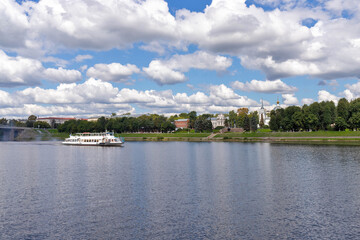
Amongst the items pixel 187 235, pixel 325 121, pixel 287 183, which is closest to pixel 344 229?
pixel 187 235

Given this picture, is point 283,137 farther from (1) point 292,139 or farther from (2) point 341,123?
(2) point 341,123

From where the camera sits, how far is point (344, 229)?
70.4ft

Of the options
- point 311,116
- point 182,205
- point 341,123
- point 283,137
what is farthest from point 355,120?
point 182,205

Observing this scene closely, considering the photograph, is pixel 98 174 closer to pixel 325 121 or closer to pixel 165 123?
pixel 325 121

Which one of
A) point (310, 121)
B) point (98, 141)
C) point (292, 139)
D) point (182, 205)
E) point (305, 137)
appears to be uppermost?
point (310, 121)

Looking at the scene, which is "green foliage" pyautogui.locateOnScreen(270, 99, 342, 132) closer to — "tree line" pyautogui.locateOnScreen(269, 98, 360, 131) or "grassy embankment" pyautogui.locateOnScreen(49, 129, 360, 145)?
"tree line" pyautogui.locateOnScreen(269, 98, 360, 131)

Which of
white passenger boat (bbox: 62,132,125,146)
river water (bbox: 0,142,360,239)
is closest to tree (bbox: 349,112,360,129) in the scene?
white passenger boat (bbox: 62,132,125,146)

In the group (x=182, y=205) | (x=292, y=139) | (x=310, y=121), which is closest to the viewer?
(x=182, y=205)

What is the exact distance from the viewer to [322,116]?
449ft

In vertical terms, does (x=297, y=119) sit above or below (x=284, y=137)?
above

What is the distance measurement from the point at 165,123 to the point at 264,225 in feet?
580

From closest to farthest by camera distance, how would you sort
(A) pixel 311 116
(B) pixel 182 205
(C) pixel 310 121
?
1. (B) pixel 182 205
2. (C) pixel 310 121
3. (A) pixel 311 116

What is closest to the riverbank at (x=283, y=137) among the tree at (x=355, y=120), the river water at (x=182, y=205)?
the tree at (x=355, y=120)

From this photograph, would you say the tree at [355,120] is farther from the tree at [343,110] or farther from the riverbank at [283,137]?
the riverbank at [283,137]
